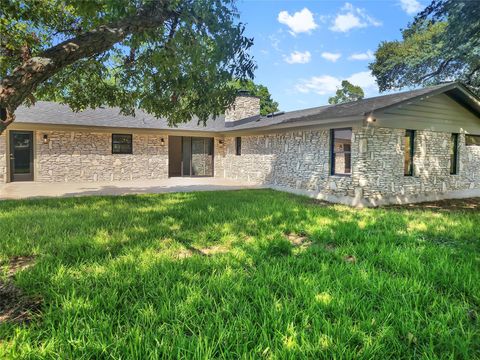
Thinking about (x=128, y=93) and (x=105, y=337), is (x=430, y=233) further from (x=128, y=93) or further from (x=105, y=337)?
(x=128, y=93)

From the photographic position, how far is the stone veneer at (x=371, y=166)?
10102 mm

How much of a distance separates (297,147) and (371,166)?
334 cm

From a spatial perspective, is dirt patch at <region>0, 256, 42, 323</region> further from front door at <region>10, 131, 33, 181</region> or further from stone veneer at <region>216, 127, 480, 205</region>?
front door at <region>10, 131, 33, 181</region>

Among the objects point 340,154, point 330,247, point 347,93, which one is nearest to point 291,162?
point 340,154

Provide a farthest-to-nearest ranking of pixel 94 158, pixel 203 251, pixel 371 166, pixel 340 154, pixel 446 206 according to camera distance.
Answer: pixel 94 158, pixel 340 154, pixel 446 206, pixel 371 166, pixel 203 251

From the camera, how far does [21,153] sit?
1445 centimetres

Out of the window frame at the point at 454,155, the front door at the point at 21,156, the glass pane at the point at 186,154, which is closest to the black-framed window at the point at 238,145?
the glass pane at the point at 186,154

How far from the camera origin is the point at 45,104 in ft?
53.2

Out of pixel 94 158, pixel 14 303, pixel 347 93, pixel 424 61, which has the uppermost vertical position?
pixel 347 93

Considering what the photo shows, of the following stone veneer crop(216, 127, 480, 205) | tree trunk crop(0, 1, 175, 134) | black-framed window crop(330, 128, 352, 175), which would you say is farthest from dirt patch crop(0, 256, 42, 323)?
black-framed window crop(330, 128, 352, 175)

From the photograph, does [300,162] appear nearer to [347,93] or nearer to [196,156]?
[196,156]

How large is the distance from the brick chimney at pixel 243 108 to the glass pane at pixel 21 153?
33.6 feet

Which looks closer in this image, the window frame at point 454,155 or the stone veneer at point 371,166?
the stone veneer at point 371,166

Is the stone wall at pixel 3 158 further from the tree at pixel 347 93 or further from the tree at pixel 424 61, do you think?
the tree at pixel 347 93
